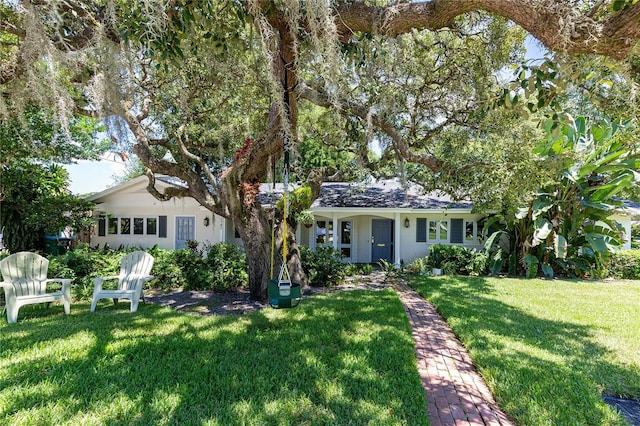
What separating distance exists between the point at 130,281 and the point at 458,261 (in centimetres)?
1017

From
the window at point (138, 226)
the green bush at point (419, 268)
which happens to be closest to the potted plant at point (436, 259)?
the green bush at point (419, 268)

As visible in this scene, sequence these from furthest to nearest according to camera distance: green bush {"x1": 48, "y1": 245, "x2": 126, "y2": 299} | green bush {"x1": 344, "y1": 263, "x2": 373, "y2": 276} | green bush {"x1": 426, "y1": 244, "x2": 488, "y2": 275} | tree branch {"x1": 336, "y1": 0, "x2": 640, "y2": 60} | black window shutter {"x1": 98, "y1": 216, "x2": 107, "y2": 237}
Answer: black window shutter {"x1": 98, "y1": 216, "x2": 107, "y2": 237}, green bush {"x1": 426, "y1": 244, "x2": 488, "y2": 275}, green bush {"x1": 344, "y1": 263, "x2": 373, "y2": 276}, green bush {"x1": 48, "y1": 245, "x2": 126, "y2": 299}, tree branch {"x1": 336, "y1": 0, "x2": 640, "y2": 60}

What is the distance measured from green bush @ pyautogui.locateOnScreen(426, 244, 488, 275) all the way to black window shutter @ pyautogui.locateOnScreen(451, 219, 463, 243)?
81.2 inches

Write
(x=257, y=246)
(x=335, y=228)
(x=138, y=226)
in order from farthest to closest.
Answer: (x=138, y=226), (x=335, y=228), (x=257, y=246)

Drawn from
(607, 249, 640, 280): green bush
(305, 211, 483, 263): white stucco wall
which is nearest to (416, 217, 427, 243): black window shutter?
(305, 211, 483, 263): white stucco wall

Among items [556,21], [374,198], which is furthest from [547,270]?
[556,21]

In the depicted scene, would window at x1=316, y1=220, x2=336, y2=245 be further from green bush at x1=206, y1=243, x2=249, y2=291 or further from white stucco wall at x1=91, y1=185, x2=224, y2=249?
green bush at x1=206, y1=243, x2=249, y2=291

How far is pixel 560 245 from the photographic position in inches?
396

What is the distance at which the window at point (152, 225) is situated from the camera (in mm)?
14508

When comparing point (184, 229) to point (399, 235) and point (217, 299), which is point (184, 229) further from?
point (399, 235)

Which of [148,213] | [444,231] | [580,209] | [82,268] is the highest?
[580,209]

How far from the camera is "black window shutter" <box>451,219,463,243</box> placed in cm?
1390

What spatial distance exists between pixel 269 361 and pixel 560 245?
33.3ft

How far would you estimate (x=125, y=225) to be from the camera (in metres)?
14.7
